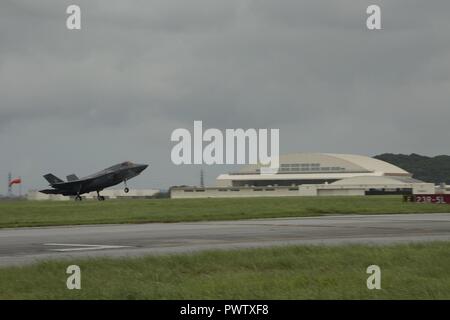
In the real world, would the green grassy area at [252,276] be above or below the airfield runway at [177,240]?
above

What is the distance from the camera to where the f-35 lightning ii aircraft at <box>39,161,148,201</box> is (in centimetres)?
10238

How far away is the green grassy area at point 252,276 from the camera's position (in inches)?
520

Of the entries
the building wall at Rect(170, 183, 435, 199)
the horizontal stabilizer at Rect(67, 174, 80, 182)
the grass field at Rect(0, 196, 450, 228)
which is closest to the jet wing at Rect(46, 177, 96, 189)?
the horizontal stabilizer at Rect(67, 174, 80, 182)

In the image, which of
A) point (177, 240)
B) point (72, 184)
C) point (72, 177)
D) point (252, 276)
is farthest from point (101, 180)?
point (252, 276)

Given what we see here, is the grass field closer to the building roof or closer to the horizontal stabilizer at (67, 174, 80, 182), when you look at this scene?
the horizontal stabilizer at (67, 174, 80, 182)

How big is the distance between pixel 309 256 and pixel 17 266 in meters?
7.26

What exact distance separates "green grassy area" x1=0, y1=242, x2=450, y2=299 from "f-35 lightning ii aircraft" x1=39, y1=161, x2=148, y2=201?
270 ft

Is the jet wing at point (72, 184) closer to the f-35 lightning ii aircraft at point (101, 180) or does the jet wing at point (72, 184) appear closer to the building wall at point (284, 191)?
the f-35 lightning ii aircraft at point (101, 180)

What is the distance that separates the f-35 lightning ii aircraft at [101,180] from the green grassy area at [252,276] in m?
82.4

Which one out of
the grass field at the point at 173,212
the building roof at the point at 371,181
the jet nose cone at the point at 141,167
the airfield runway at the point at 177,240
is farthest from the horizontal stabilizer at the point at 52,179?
the building roof at the point at 371,181
